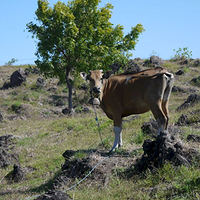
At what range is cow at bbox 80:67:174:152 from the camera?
8.54m

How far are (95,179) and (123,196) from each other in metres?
1.43

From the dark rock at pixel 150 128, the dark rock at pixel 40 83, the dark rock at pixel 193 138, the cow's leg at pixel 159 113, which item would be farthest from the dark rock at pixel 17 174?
the dark rock at pixel 40 83

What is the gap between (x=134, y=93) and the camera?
8961 mm

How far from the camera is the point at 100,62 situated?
21047 mm

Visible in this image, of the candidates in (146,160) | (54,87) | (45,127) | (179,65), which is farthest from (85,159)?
(179,65)

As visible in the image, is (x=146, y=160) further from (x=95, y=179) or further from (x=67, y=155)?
(x=67, y=155)

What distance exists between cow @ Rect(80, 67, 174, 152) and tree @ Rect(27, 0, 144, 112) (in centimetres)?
1094

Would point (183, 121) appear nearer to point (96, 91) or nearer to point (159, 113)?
point (159, 113)

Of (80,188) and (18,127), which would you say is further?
(18,127)

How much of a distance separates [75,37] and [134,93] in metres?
12.5

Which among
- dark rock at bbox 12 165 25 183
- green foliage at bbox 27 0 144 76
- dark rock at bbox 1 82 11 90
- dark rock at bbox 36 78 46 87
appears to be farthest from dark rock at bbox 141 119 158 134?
dark rock at bbox 1 82 11 90

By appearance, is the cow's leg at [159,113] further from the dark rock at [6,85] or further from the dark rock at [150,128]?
the dark rock at [6,85]

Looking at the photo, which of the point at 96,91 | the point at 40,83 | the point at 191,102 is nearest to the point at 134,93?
the point at 96,91

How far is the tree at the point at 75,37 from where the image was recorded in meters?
20.2
